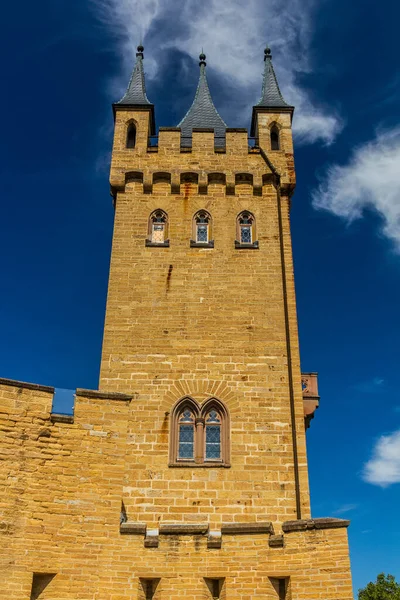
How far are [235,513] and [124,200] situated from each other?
9187 millimetres

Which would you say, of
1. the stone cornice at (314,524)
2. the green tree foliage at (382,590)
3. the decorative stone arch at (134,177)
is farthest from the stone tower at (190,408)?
the green tree foliage at (382,590)

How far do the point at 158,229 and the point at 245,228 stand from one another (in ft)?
Result: 8.19

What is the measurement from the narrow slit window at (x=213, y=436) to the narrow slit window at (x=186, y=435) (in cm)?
36

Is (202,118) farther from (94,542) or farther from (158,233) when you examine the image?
(94,542)

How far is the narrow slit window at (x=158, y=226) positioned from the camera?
16.8m

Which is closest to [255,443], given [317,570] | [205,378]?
[205,378]

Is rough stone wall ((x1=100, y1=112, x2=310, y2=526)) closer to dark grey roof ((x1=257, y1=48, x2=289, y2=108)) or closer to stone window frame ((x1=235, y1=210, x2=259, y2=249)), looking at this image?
stone window frame ((x1=235, y1=210, x2=259, y2=249))

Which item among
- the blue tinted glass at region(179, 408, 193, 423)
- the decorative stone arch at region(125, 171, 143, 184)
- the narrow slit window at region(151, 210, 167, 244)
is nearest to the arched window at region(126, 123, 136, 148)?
the decorative stone arch at region(125, 171, 143, 184)

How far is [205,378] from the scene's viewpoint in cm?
1462

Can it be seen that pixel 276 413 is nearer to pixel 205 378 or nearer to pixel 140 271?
pixel 205 378

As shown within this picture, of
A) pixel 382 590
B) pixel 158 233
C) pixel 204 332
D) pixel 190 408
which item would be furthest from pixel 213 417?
pixel 382 590

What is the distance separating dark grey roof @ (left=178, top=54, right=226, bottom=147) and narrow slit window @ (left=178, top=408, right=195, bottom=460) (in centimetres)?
978

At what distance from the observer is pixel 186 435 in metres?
14.1

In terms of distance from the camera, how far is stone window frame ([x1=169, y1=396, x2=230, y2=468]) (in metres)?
13.6
